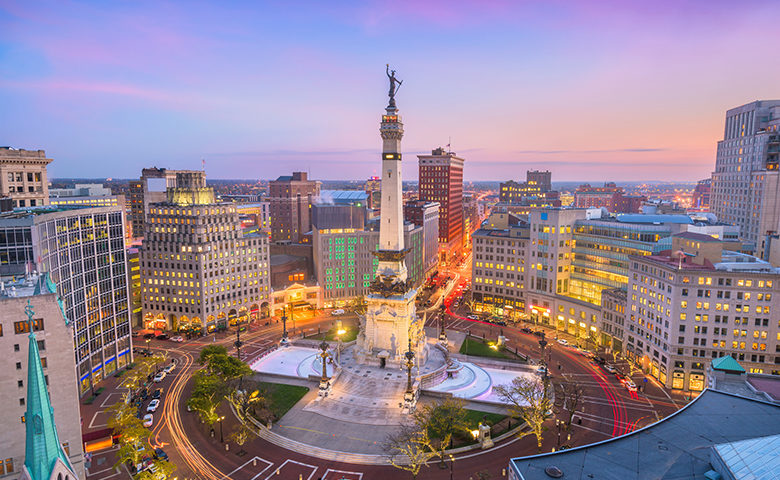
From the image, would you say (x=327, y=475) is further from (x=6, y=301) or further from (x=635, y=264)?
(x=635, y=264)

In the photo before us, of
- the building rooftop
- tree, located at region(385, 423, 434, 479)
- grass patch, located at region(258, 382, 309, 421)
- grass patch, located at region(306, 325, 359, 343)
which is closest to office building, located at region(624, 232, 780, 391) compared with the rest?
the building rooftop

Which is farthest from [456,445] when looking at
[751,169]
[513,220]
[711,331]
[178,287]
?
[751,169]

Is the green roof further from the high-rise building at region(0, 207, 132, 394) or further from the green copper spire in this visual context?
the high-rise building at region(0, 207, 132, 394)

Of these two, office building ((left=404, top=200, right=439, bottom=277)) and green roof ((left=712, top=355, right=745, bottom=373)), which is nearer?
green roof ((left=712, top=355, right=745, bottom=373))

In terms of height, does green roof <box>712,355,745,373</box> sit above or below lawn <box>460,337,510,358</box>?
above

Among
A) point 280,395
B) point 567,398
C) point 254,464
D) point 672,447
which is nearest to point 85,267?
point 280,395

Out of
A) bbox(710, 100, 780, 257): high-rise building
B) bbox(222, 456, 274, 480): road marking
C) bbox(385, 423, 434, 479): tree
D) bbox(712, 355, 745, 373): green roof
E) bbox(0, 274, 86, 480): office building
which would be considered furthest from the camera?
bbox(710, 100, 780, 257): high-rise building

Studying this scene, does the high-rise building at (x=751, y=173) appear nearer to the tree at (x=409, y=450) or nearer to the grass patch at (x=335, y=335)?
the grass patch at (x=335, y=335)
